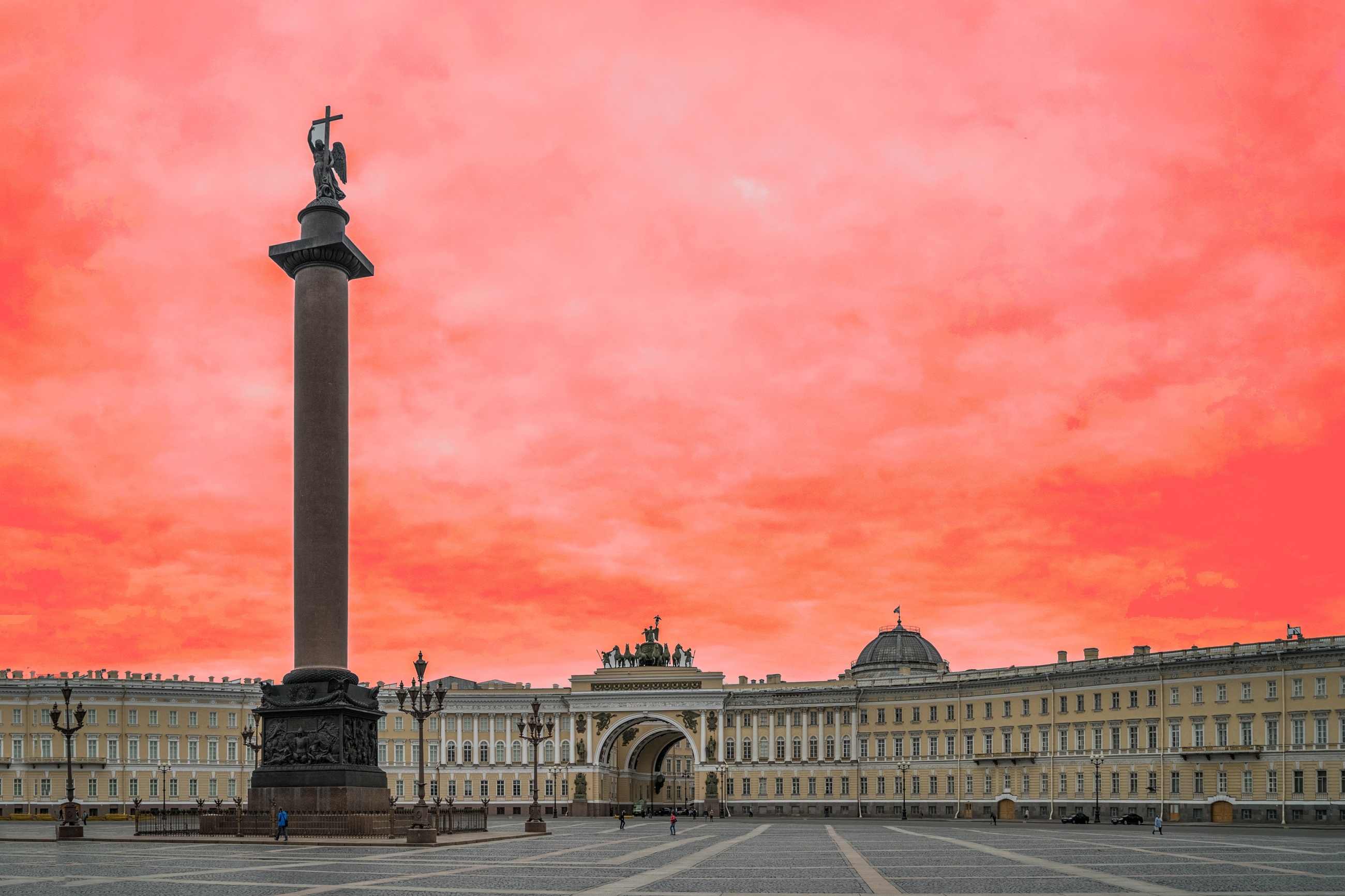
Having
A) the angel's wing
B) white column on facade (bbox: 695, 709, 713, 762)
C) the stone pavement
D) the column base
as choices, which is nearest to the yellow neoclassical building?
white column on facade (bbox: 695, 709, 713, 762)

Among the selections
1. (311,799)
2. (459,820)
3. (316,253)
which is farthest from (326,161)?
(459,820)

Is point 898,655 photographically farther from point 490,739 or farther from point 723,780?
point 490,739

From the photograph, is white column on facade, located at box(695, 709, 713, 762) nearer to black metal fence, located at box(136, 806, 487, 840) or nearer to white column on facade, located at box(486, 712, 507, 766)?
white column on facade, located at box(486, 712, 507, 766)

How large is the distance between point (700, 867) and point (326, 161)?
3501 centimetres

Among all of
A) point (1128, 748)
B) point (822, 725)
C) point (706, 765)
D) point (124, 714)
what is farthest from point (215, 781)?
point (1128, 748)

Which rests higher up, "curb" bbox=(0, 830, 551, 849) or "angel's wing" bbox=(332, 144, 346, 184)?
"angel's wing" bbox=(332, 144, 346, 184)

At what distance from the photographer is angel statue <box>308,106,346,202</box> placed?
183 feet

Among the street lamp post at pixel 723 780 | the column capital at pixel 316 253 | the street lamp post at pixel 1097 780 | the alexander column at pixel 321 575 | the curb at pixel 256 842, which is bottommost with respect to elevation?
the street lamp post at pixel 723 780

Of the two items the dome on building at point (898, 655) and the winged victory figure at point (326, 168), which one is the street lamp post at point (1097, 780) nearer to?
the dome on building at point (898, 655)

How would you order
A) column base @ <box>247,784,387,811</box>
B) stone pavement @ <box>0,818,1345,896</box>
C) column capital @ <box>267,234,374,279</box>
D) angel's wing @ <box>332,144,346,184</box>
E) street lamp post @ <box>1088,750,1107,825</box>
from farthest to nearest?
street lamp post @ <box>1088,750,1107,825</box> → angel's wing @ <box>332,144,346,184</box> → column capital @ <box>267,234,374,279</box> → column base @ <box>247,784,387,811</box> → stone pavement @ <box>0,818,1345,896</box>

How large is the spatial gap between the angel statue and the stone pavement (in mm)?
27256

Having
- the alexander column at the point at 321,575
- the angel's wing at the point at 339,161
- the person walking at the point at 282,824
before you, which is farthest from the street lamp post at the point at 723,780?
the angel's wing at the point at 339,161

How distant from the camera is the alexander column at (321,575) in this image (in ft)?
160

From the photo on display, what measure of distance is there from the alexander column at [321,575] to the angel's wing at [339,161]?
5.20 ft
